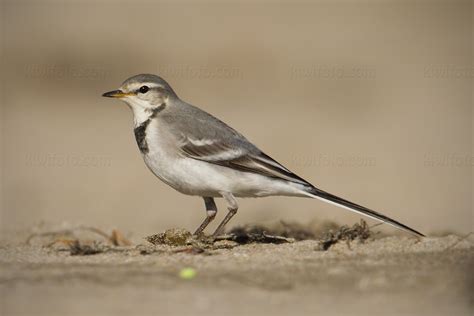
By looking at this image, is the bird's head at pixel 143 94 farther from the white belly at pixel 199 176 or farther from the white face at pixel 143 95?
the white belly at pixel 199 176

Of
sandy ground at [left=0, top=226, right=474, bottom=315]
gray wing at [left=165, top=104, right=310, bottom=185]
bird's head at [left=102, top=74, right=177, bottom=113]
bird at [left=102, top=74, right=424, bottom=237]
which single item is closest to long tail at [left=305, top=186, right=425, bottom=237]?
bird at [left=102, top=74, right=424, bottom=237]

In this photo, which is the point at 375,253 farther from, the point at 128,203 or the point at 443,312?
the point at 128,203

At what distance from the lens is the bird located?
31.2 ft

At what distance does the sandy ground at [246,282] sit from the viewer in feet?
20.8

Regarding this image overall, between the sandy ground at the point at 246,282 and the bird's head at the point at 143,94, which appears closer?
the sandy ground at the point at 246,282

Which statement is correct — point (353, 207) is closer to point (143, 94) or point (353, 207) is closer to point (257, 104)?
point (143, 94)

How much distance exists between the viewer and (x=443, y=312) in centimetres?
634

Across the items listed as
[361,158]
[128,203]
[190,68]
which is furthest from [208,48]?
[128,203]

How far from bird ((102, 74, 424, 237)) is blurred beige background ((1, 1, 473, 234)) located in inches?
98.8

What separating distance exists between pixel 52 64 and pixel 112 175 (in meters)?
9.31

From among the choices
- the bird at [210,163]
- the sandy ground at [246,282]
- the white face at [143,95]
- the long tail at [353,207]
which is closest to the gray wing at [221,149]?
the bird at [210,163]

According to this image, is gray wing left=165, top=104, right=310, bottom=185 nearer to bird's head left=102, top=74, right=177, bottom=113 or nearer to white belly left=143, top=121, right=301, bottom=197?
white belly left=143, top=121, right=301, bottom=197

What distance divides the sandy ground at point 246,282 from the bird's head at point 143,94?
2.46m

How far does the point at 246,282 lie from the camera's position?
6.91 metres
